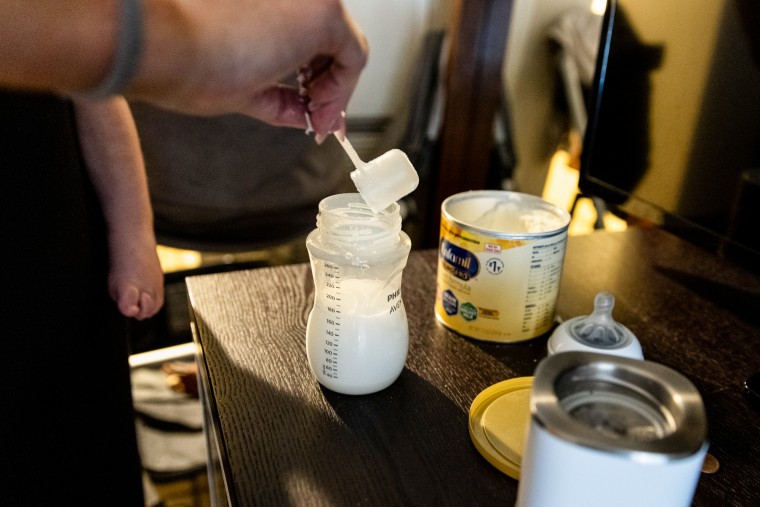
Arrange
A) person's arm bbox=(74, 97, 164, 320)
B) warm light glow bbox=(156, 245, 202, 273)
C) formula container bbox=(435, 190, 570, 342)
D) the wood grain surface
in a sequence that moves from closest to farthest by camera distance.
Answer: the wood grain surface → formula container bbox=(435, 190, 570, 342) → person's arm bbox=(74, 97, 164, 320) → warm light glow bbox=(156, 245, 202, 273)

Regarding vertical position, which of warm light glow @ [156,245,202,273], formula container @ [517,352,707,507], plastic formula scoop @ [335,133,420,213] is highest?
plastic formula scoop @ [335,133,420,213]

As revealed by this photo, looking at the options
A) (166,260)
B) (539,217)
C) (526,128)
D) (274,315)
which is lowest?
(166,260)

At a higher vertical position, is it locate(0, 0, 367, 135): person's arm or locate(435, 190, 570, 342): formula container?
locate(0, 0, 367, 135): person's arm

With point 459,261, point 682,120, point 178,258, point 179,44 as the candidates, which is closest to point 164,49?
point 179,44

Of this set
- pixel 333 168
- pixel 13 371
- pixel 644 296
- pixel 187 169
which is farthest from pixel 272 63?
pixel 333 168

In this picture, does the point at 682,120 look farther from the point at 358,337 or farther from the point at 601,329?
the point at 358,337

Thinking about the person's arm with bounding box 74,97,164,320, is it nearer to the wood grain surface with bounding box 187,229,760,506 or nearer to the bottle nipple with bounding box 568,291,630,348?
the wood grain surface with bounding box 187,229,760,506

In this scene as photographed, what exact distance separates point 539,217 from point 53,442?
577mm

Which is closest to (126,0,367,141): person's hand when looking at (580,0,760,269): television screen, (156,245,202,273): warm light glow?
(580,0,760,269): television screen

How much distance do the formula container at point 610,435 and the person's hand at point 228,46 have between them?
258mm

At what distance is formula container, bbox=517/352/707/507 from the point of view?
32 cm

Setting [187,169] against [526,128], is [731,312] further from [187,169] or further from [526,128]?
[526,128]

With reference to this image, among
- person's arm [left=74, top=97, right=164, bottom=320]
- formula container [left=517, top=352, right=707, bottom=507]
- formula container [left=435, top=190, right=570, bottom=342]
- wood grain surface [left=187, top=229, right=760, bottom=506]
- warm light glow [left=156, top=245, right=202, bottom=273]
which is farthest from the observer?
warm light glow [left=156, top=245, right=202, bottom=273]

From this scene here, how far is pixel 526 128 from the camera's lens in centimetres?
227
